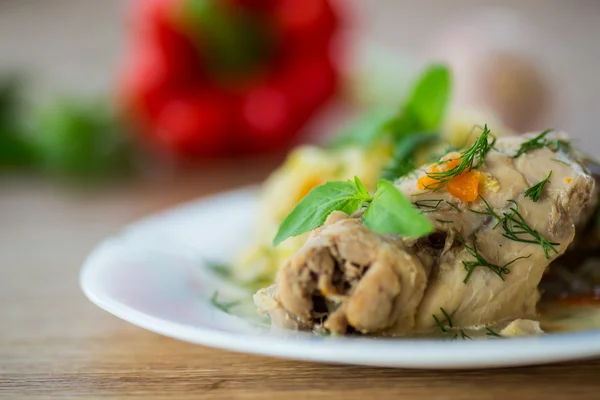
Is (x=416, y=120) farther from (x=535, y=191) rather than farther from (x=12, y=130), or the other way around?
(x=12, y=130)

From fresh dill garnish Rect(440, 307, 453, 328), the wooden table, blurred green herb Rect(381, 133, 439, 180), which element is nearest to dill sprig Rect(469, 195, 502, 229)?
fresh dill garnish Rect(440, 307, 453, 328)

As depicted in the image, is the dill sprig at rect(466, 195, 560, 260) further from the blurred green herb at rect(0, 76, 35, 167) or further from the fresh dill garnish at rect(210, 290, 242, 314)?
the blurred green herb at rect(0, 76, 35, 167)

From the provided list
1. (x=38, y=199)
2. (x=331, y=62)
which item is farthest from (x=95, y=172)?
(x=331, y=62)

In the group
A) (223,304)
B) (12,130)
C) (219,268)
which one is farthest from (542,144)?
(12,130)

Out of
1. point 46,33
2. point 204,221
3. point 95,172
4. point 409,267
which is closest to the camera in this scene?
point 409,267

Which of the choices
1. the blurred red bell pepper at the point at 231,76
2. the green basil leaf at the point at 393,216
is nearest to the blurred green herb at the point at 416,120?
the green basil leaf at the point at 393,216

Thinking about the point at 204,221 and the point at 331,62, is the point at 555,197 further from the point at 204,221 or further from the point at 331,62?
the point at 331,62
